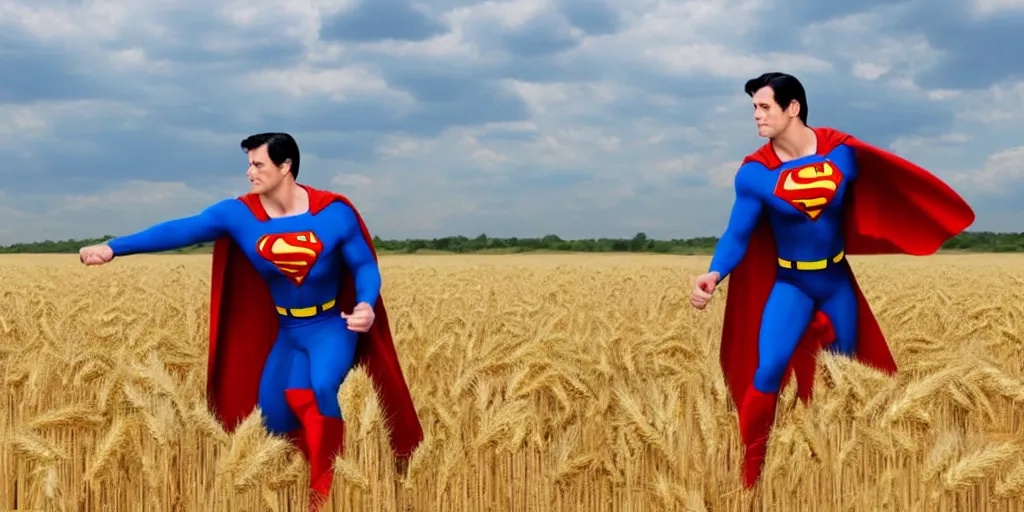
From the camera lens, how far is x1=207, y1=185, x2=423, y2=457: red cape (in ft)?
12.5

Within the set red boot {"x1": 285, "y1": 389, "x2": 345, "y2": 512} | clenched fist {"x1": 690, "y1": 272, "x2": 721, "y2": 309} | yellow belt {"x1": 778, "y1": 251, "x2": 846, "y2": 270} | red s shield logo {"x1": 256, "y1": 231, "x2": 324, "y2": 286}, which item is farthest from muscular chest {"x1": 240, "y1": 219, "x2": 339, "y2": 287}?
yellow belt {"x1": 778, "y1": 251, "x2": 846, "y2": 270}

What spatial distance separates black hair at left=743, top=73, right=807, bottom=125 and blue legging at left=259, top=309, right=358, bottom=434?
2.14m

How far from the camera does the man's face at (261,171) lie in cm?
353

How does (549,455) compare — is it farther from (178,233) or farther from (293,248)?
(178,233)

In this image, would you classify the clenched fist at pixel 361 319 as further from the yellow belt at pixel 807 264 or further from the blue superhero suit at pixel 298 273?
the yellow belt at pixel 807 264

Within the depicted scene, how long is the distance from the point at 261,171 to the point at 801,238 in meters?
2.44

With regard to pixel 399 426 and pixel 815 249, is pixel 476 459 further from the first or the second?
pixel 815 249

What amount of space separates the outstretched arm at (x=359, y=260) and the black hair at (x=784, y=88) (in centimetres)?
191

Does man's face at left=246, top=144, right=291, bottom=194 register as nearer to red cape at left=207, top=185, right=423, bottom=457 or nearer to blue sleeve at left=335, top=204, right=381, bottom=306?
blue sleeve at left=335, top=204, right=381, bottom=306

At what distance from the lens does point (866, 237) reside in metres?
4.54

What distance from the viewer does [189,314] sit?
22.5 feet

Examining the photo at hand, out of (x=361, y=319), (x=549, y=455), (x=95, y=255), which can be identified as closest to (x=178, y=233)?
(x=95, y=255)

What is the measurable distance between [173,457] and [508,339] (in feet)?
8.25

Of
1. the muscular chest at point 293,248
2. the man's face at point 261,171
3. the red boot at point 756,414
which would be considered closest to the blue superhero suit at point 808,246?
the red boot at point 756,414
